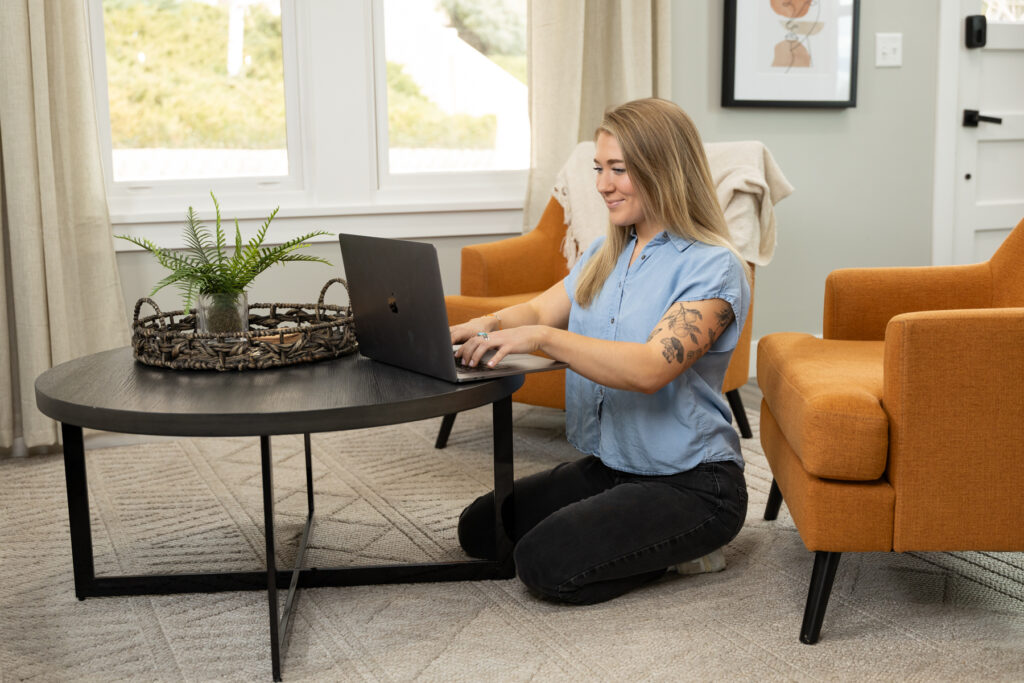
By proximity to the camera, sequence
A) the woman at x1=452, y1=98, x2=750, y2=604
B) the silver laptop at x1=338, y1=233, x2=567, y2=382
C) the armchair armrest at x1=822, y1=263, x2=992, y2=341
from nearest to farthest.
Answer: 1. the silver laptop at x1=338, y1=233, x2=567, y2=382
2. the woman at x1=452, y1=98, x2=750, y2=604
3. the armchair armrest at x1=822, y1=263, x2=992, y2=341

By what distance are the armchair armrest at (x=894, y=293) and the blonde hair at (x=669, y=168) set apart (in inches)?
22.3

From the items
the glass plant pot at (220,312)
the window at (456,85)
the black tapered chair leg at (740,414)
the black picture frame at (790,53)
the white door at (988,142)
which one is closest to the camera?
the glass plant pot at (220,312)

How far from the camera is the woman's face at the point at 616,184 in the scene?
5.86 ft

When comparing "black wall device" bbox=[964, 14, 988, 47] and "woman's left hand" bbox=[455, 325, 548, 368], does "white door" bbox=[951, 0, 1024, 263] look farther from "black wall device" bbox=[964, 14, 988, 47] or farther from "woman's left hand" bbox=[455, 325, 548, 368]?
"woman's left hand" bbox=[455, 325, 548, 368]

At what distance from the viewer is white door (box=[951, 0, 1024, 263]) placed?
396cm

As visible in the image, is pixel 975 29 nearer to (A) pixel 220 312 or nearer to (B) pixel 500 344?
(B) pixel 500 344

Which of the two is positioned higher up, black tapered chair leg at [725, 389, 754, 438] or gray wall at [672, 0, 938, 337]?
gray wall at [672, 0, 938, 337]

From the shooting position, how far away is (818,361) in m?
1.94

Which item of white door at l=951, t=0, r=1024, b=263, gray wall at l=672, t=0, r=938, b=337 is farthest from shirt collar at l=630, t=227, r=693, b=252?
white door at l=951, t=0, r=1024, b=263

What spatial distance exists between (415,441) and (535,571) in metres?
1.27

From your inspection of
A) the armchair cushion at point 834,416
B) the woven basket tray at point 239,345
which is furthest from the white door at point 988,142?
the woven basket tray at point 239,345

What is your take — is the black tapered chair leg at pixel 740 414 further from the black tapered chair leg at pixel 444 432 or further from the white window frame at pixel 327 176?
the white window frame at pixel 327 176

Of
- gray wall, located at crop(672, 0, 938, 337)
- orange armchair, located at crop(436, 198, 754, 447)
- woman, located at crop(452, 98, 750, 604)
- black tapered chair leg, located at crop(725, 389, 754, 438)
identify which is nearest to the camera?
woman, located at crop(452, 98, 750, 604)

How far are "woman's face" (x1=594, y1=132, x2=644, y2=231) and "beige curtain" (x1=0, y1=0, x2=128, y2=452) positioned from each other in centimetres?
182
